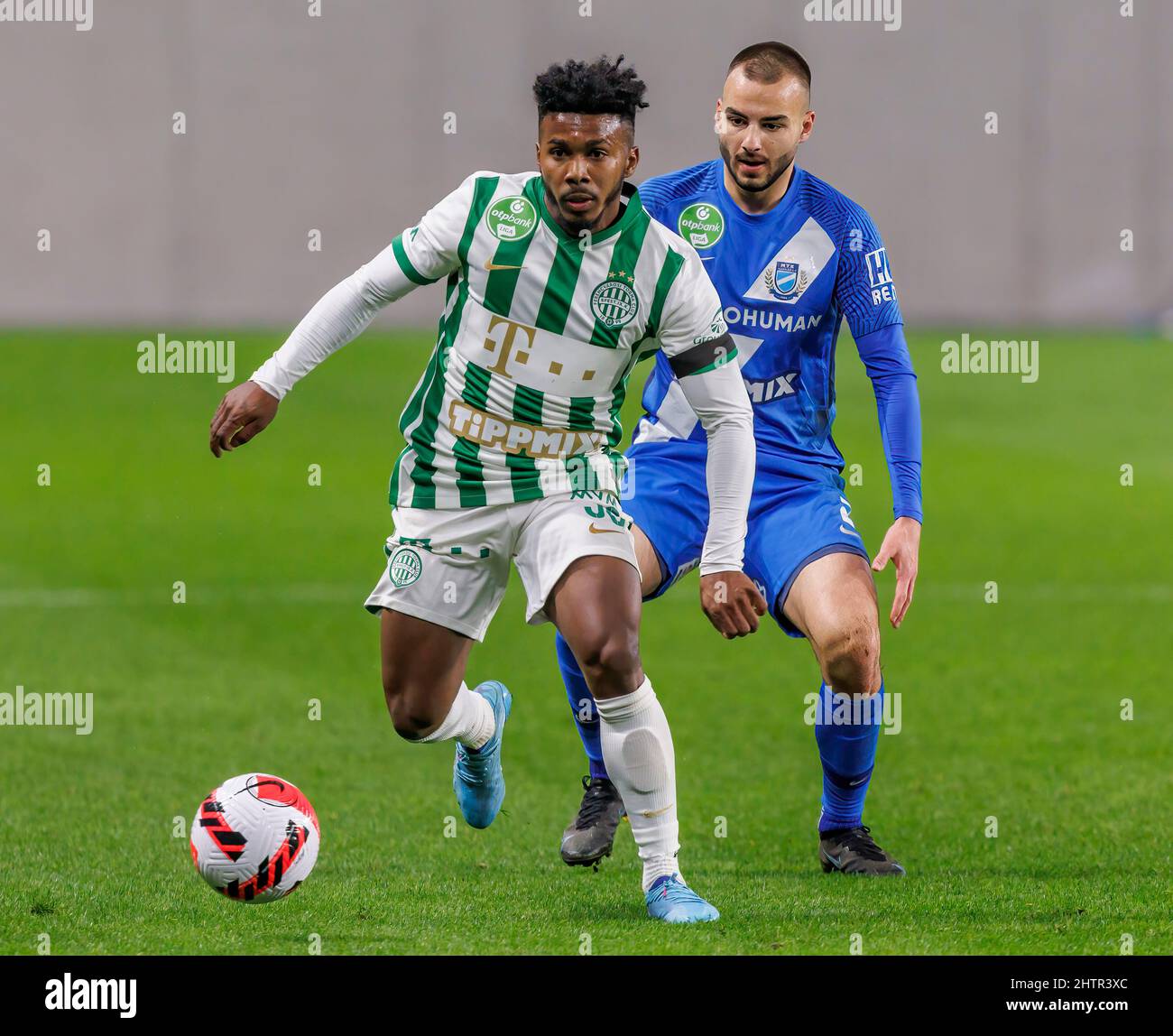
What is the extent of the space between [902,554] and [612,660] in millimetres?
1242

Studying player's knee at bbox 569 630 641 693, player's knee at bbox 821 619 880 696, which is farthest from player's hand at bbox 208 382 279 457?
player's knee at bbox 821 619 880 696

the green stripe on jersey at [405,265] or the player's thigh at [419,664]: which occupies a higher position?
the green stripe on jersey at [405,265]

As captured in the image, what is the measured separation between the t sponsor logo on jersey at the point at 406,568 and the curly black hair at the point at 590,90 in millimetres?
1325

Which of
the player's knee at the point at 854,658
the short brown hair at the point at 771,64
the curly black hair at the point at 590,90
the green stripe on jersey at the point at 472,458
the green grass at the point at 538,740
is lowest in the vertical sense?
the green grass at the point at 538,740

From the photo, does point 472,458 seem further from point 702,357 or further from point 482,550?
point 702,357

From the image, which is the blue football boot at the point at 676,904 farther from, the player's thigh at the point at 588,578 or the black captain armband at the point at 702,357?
the black captain armband at the point at 702,357

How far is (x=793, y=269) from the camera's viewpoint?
575 cm

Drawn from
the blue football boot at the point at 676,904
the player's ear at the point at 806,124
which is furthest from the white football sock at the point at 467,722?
the player's ear at the point at 806,124

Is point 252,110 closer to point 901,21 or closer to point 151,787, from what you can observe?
point 901,21

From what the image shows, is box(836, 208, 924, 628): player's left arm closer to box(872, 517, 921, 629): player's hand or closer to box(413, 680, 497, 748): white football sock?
box(872, 517, 921, 629): player's hand

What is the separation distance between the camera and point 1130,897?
16.3ft

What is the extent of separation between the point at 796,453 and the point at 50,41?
23.5 metres

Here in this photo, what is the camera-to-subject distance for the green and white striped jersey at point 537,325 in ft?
15.6

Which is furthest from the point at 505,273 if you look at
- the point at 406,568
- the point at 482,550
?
the point at 406,568
